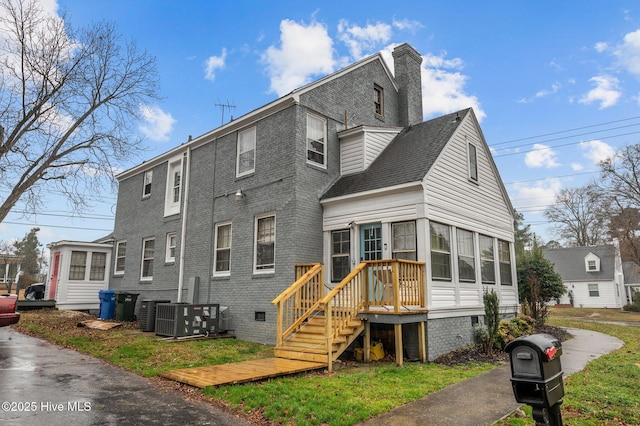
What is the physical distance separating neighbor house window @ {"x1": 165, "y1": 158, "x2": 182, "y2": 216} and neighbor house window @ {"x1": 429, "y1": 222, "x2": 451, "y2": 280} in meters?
10.1

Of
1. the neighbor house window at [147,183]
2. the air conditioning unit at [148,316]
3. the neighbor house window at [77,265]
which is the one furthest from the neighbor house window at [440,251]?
the neighbor house window at [77,265]

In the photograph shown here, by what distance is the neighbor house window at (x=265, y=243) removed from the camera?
11580 mm

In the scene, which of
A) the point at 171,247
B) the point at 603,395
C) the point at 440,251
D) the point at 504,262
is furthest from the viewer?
the point at 171,247

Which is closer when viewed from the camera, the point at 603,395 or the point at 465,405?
the point at 465,405

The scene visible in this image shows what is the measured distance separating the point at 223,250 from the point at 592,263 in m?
38.9

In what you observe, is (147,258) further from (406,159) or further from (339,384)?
(339,384)

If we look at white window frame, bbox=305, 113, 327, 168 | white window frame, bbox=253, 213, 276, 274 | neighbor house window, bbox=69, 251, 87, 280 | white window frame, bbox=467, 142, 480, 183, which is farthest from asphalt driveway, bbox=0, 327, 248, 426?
neighbor house window, bbox=69, 251, 87, 280

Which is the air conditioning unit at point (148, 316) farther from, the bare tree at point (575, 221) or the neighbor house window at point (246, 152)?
the bare tree at point (575, 221)

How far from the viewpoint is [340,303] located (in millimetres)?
8852

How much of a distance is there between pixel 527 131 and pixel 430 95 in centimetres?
1463

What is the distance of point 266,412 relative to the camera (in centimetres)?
504

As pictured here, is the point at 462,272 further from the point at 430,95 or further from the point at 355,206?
the point at 430,95

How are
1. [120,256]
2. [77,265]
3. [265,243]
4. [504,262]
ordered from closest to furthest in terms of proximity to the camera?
[265,243] → [504,262] → [77,265] → [120,256]

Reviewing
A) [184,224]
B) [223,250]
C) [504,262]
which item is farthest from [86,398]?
[504,262]
